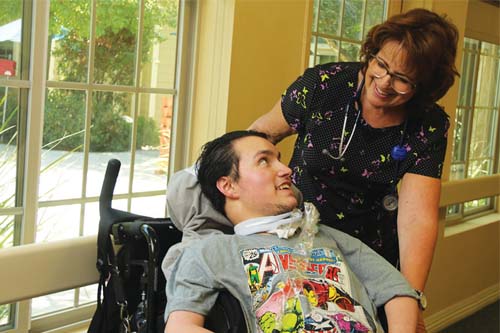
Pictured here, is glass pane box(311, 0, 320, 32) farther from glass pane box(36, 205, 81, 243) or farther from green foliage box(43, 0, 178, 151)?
glass pane box(36, 205, 81, 243)

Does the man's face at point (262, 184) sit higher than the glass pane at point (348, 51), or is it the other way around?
the glass pane at point (348, 51)

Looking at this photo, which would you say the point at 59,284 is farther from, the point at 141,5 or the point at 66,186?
the point at 141,5

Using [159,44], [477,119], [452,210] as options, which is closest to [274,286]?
[159,44]

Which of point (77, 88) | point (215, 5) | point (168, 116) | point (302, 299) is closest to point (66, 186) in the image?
point (77, 88)

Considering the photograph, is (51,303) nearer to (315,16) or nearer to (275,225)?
(275,225)

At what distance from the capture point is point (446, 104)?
12.8 feet

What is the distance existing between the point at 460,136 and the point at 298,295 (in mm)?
3472

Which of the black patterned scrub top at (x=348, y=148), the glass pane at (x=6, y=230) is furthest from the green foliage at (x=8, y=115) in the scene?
the black patterned scrub top at (x=348, y=148)

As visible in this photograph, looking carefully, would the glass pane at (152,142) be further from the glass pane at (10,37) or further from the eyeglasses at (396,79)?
the eyeglasses at (396,79)

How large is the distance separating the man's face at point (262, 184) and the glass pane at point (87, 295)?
103 cm

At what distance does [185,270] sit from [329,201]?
621mm

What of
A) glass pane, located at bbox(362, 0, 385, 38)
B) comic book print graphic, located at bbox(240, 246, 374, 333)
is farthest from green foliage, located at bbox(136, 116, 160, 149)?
glass pane, located at bbox(362, 0, 385, 38)

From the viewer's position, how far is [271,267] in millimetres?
1519

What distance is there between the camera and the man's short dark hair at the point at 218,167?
166 centimetres
